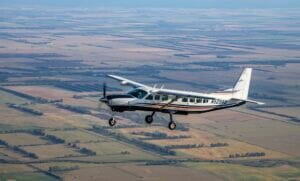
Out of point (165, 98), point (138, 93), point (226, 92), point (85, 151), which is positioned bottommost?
point (85, 151)

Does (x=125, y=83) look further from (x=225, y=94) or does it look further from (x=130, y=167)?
(x=130, y=167)

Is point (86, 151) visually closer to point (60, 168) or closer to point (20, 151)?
point (20, 151)

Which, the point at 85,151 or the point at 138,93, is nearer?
the point at 138,93

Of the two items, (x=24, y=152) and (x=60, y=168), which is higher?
(x=24, y=152)

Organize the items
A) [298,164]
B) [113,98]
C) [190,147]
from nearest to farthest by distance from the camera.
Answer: [113,98], [298,164], [190,147]

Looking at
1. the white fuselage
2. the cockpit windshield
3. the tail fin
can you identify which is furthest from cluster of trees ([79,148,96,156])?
the cockpit windshield

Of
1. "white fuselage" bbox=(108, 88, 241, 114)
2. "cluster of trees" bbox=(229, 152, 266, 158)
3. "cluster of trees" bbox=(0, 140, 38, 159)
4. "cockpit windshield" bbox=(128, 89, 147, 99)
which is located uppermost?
"cockpit windshield" bbox=(128, 89, 147, 99)

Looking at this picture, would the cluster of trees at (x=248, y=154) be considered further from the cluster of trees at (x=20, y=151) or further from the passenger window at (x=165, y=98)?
the passenger window at (x=165, y=98)

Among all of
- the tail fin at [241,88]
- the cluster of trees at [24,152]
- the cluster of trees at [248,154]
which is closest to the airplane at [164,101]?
the tail fin at [241,88]

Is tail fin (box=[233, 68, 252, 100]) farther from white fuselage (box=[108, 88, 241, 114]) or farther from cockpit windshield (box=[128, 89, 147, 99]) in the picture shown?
cockpit windshield (box=[128, 89, 147, 99])

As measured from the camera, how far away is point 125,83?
3804 inches

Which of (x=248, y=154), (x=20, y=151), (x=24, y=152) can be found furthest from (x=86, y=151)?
(x=248, y=154)

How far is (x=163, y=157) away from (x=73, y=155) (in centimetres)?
1878

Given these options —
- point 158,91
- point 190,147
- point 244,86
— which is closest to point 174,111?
point 158,91
